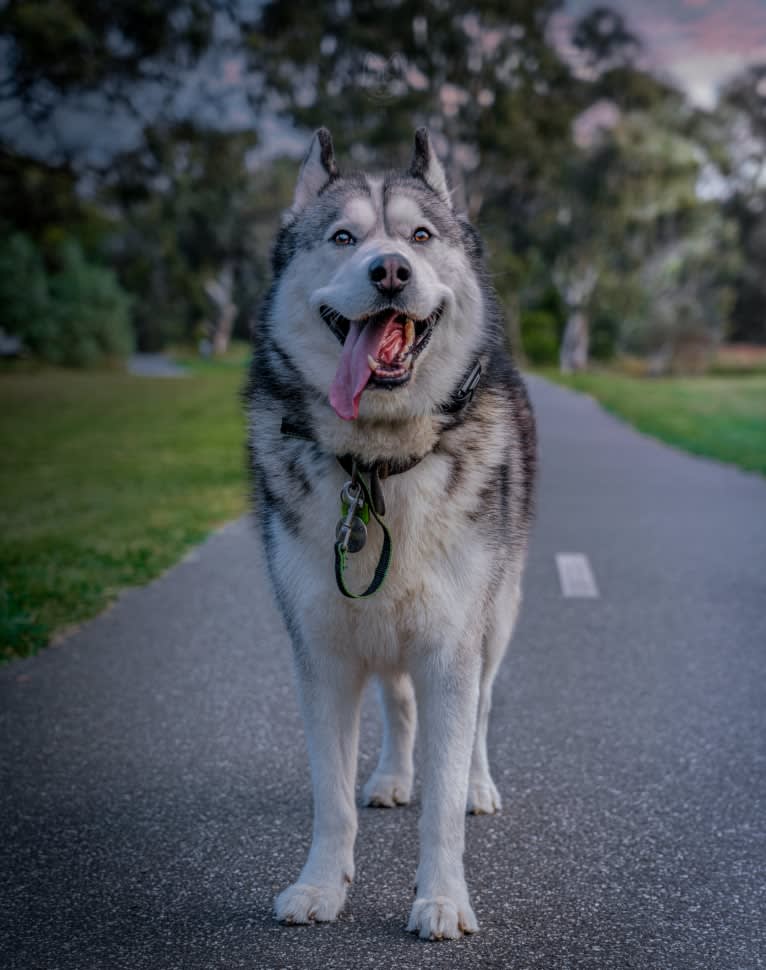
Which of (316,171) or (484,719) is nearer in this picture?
(316,171)

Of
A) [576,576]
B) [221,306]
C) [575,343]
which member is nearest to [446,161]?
[576,576]

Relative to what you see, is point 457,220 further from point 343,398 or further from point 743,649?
point 743,649

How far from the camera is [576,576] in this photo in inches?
304

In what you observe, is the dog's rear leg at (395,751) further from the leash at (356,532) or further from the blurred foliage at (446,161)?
the blurred foliage at (446,161)

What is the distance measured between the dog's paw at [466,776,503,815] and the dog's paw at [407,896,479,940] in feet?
2.63

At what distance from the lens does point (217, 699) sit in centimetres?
511

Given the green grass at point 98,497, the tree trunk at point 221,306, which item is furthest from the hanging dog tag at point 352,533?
the tree trunk at point 221,306

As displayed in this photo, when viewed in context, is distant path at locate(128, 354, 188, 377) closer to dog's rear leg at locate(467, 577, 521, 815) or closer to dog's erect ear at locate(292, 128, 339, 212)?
dog's rear leg at locate(467, 577, 521, 815)

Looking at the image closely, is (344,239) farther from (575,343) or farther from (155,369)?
(155,369)

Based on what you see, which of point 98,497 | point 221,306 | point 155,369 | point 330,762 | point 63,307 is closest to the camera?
point 330,762

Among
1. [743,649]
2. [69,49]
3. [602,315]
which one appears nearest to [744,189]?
[602,315]

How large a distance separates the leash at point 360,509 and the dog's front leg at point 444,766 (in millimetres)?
310

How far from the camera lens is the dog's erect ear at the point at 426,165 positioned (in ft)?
11.3

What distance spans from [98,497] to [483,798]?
9379 mm
